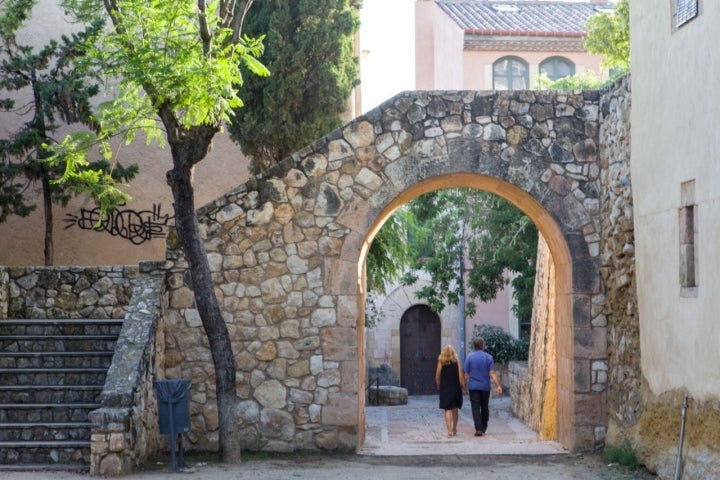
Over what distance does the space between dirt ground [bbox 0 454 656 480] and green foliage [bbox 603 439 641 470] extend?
10 centimetres

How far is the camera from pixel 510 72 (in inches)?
1252

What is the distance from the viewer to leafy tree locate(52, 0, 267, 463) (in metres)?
10.1

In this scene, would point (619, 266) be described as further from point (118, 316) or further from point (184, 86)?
point (118, 316)

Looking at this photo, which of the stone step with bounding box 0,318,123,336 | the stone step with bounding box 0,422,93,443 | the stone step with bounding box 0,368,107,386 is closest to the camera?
the stone step with bounding box 0,422,93,443

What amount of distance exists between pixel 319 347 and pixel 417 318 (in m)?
18.0

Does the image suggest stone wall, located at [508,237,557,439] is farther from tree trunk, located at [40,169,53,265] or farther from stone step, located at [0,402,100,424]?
tree trunk, located at [40,169,53,265]

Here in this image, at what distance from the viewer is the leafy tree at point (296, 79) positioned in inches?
658

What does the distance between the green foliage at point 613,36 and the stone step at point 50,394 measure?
40.5 feet

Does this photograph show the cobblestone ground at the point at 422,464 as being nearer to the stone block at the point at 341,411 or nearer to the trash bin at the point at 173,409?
the trash bin at the point at 173,409

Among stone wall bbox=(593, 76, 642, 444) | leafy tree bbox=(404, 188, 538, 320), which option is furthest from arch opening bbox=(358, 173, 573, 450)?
leafy tree bbox=(404, 188, 538, 320)

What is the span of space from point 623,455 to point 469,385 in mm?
4202

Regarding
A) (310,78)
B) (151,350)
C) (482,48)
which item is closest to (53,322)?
(151,350)

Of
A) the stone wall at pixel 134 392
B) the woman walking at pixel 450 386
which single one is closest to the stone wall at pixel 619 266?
the woman walking at pixel 450 386

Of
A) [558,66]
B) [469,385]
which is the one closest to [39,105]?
[469,385]
